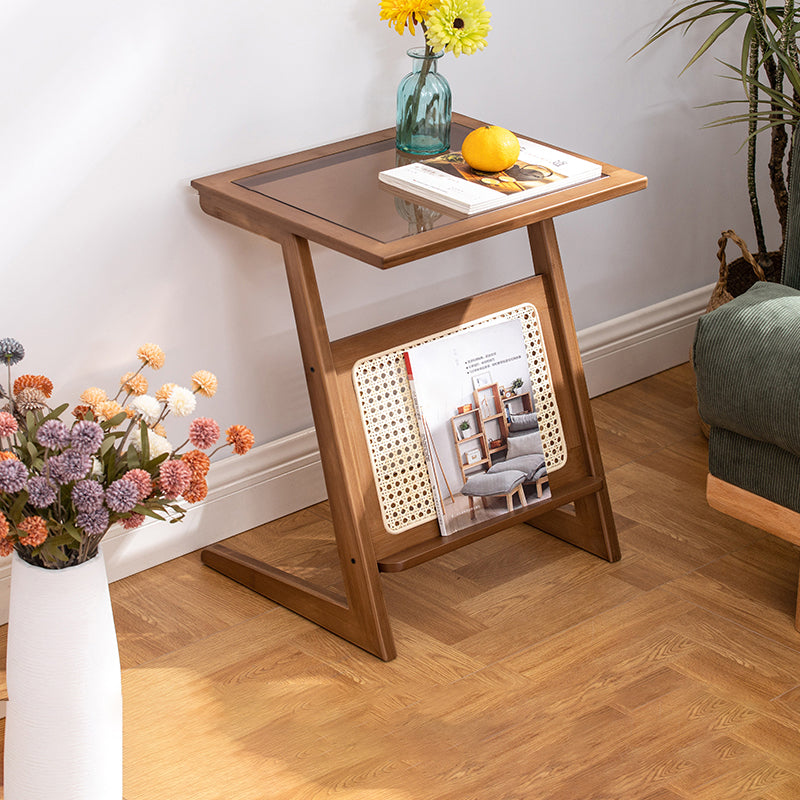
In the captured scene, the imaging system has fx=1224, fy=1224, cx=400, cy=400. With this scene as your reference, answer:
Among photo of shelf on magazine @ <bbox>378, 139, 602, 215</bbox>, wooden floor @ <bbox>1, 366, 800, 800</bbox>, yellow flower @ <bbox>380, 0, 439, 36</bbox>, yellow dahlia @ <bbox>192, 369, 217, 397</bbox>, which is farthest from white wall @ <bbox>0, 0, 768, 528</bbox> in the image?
yellow dahlia @ <bbox>192, 369, 217, 397</bbox>

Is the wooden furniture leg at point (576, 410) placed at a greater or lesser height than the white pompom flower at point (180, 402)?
lesser

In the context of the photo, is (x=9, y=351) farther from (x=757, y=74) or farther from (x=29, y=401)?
(x=757, y=74)

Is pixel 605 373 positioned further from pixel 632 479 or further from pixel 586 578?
pixel 586 578

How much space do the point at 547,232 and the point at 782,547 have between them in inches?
28.0

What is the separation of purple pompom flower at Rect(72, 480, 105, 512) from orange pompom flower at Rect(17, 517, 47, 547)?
43 millimetres

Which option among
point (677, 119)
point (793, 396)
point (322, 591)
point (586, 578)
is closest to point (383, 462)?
point (322, 591)

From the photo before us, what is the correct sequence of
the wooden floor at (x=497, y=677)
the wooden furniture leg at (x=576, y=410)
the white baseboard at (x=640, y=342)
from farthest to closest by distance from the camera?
the white baseboard at (x=640, y=342), the wooden furniture leg at (x=576, y=410), the wooden floor at (x=497, y=677)

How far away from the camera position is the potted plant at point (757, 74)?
232 centimetres

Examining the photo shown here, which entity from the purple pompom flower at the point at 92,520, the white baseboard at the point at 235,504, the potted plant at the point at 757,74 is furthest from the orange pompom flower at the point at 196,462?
the potted plant at the point at 757,74

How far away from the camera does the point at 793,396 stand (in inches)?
69.3

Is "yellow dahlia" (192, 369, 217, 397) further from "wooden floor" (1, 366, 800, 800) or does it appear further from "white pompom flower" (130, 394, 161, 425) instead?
"wooden floor" (1, 366, 800, 800)

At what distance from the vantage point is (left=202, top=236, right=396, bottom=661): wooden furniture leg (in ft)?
6.07

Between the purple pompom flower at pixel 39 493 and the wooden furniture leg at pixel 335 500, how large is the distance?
616 millimetres

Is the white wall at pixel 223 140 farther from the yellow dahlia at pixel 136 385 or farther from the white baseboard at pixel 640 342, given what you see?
the yellow dahlia at pixel 136 385
